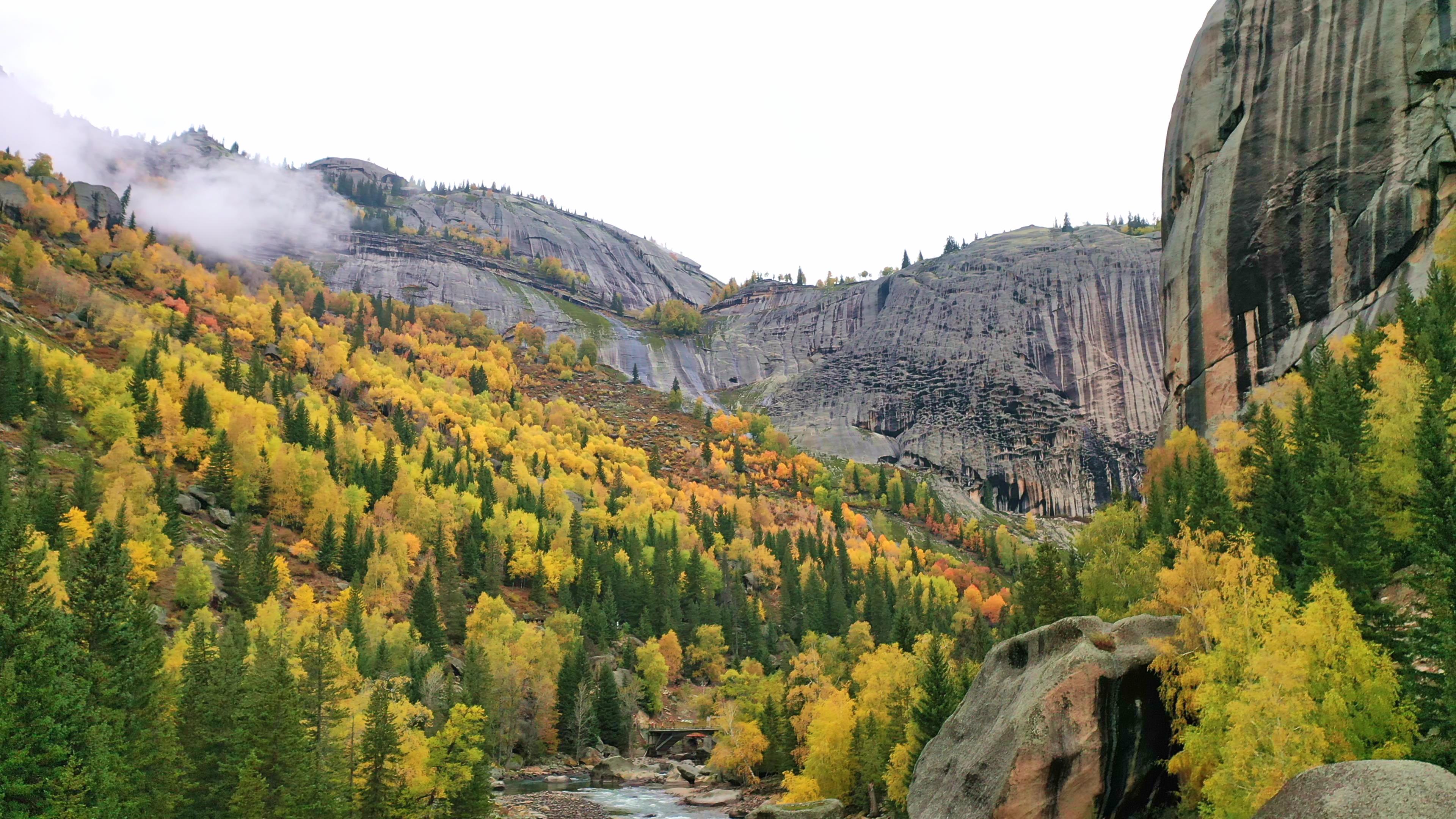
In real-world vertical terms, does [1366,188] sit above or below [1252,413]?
above

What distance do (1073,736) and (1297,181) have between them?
59374 mm

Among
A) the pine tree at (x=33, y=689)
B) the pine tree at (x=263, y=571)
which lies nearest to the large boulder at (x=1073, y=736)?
the pine tree at (x=33, y=689)

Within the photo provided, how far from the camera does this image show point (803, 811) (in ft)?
186

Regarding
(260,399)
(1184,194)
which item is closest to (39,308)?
(260,399)

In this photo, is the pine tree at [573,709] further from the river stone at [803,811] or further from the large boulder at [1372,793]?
the large boulder at [1372,793]

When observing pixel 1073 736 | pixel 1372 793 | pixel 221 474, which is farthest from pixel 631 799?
pixel 221 474

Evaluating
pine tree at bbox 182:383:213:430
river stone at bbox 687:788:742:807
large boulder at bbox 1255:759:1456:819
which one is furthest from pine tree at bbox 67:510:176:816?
pine tree at bbox 182:383:213:430

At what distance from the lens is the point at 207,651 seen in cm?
5003

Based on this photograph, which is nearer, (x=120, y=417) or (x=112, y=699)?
(x=112, y=699)

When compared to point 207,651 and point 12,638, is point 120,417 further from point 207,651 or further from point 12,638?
point 12,638

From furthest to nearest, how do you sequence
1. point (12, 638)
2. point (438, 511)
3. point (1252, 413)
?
point (438, 511) < point (1252, 413) < point (12, 638)

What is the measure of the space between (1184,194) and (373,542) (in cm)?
10570

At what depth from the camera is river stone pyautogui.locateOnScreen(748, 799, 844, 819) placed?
184 feet

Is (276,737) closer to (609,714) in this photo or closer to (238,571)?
(238,571)
